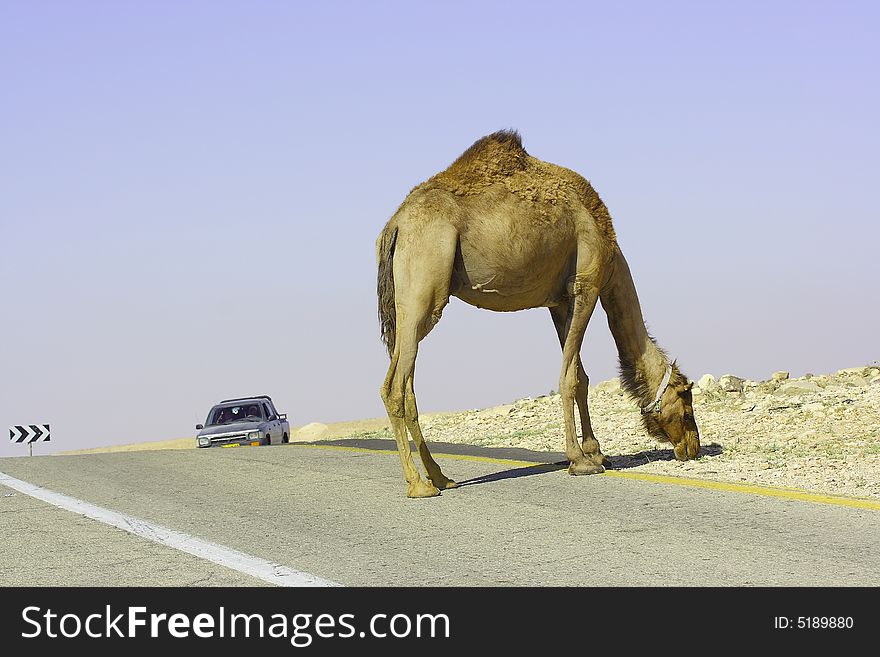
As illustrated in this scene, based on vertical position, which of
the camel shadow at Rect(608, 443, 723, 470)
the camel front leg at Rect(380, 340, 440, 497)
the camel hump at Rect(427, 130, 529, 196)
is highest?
the camel hump at Rect(427, 130, 529, 196)

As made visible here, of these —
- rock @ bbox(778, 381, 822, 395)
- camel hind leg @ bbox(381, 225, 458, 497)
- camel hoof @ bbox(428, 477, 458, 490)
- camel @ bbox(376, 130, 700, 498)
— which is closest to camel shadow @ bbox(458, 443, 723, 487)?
camel hoof @ bbox(428, 477, 458, 490)

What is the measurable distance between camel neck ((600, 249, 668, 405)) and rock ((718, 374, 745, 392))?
5.56m

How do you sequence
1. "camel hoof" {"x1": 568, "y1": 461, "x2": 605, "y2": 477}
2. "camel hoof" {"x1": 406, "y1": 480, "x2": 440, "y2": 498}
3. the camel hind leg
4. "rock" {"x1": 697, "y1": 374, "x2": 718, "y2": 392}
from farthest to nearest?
"rock" {"x1": 697, "y1": 374, "x2": 718, "y2": 392} < "camel hoof" {"x1": 568, "y1": 461, "x2": 605, "y2": 477} < the camel hind leg < "camel hoof" {"x1": 406, "y1": 480, "x2": 440, "y2": 498}

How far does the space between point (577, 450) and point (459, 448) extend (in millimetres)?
4065

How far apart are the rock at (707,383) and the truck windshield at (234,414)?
947cm

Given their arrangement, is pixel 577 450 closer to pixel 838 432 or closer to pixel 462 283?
pixel 462 283

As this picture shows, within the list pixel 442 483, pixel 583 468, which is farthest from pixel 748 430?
pixel 442 483

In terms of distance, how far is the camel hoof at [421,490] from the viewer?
984cm

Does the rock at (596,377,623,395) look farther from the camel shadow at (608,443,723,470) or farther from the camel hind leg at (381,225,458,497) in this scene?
the camel hind leg at (381,225,458,497)

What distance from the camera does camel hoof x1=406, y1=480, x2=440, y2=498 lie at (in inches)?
388

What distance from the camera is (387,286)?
10.5 meters

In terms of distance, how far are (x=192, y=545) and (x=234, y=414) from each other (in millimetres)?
15633

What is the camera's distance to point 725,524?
7.96 meters
